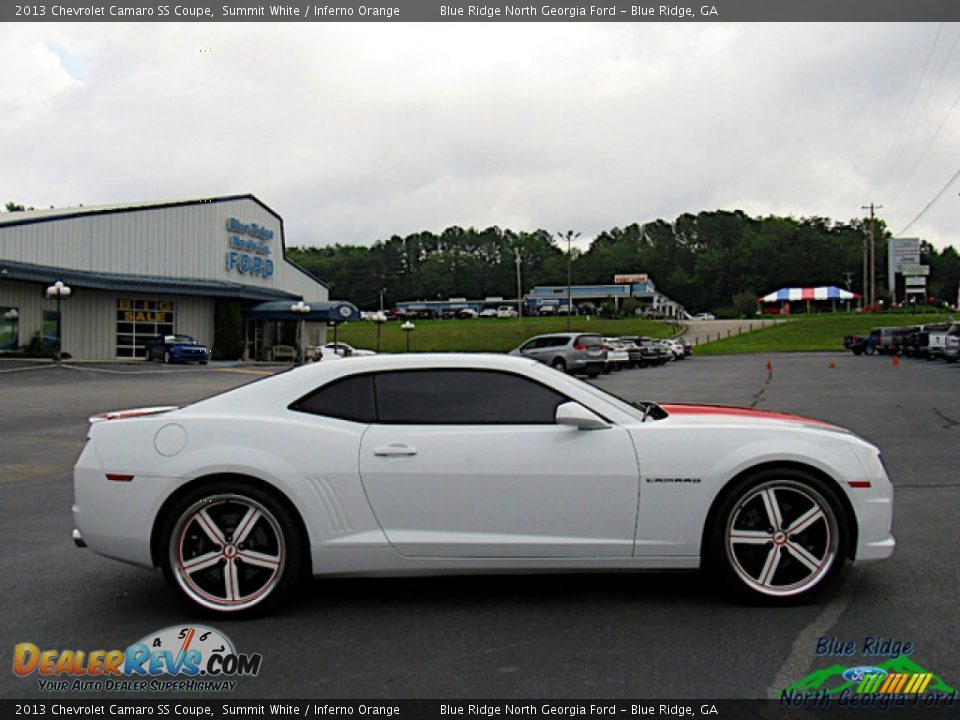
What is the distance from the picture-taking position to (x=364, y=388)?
4.70 m

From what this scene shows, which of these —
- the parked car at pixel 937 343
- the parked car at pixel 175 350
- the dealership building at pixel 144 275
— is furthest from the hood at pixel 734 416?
the parked car at pixel 937 343

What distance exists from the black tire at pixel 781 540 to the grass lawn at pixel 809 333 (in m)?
58.7

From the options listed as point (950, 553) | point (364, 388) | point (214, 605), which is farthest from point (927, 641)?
point (214, 605)

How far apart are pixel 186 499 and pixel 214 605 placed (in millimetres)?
579

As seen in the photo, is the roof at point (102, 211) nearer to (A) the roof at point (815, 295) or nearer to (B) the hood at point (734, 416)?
(B) the hood at point (734, 416)

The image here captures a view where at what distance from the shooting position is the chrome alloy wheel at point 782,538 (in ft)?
14.7

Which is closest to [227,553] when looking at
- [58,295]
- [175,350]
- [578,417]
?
[578,417]

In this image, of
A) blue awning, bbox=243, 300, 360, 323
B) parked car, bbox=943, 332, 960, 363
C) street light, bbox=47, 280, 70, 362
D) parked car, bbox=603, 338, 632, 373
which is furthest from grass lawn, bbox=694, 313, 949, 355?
street light, bbox=47, 280, 70, 362

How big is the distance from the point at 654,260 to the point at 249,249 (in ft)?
399

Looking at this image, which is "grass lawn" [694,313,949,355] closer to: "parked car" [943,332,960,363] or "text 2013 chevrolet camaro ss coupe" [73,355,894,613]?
"parked car" [943,332,960,363]

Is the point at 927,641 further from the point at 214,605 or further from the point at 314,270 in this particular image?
the point at 314,270

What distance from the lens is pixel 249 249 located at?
48.8 meters

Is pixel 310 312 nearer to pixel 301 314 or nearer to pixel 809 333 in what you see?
pixel 301 314

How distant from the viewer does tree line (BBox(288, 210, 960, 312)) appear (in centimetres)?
14425
